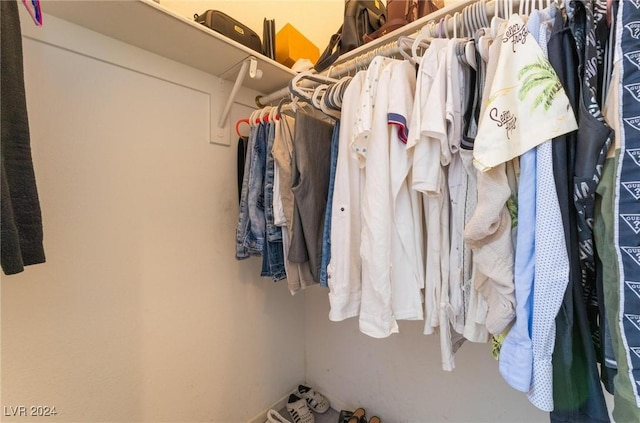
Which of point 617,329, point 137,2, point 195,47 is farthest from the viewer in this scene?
point 195,47

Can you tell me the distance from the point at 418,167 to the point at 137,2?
2.85ft

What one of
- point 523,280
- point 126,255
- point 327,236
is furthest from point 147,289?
point 523,280

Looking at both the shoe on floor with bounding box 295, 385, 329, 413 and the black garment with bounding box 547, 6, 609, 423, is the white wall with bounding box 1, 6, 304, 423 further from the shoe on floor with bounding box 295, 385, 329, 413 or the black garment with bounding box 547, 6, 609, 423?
the black garment with bounding box 547, 6, 609, 423

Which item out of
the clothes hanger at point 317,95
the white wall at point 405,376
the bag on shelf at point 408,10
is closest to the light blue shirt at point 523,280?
the clothes hanger at point 317,95

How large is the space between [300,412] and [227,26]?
1.78 metres

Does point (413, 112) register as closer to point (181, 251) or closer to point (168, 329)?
point (181, 251)

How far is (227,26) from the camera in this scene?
934 mm

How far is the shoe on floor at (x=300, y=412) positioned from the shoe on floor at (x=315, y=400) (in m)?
0.05

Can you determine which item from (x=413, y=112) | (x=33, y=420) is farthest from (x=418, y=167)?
(x=33, y=420)

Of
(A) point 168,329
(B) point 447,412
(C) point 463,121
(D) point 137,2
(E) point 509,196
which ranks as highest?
(D) point 137,2

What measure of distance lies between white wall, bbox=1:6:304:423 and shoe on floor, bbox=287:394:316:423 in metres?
0.26

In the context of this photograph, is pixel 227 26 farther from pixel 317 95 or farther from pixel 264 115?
pixel 317 95

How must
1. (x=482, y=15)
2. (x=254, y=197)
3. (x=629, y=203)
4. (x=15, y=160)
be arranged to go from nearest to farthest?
(x=629, y=203) < (x=15, y=160) < (x=482, y=15) < (x=254, y=197)

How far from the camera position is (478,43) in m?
0.54
